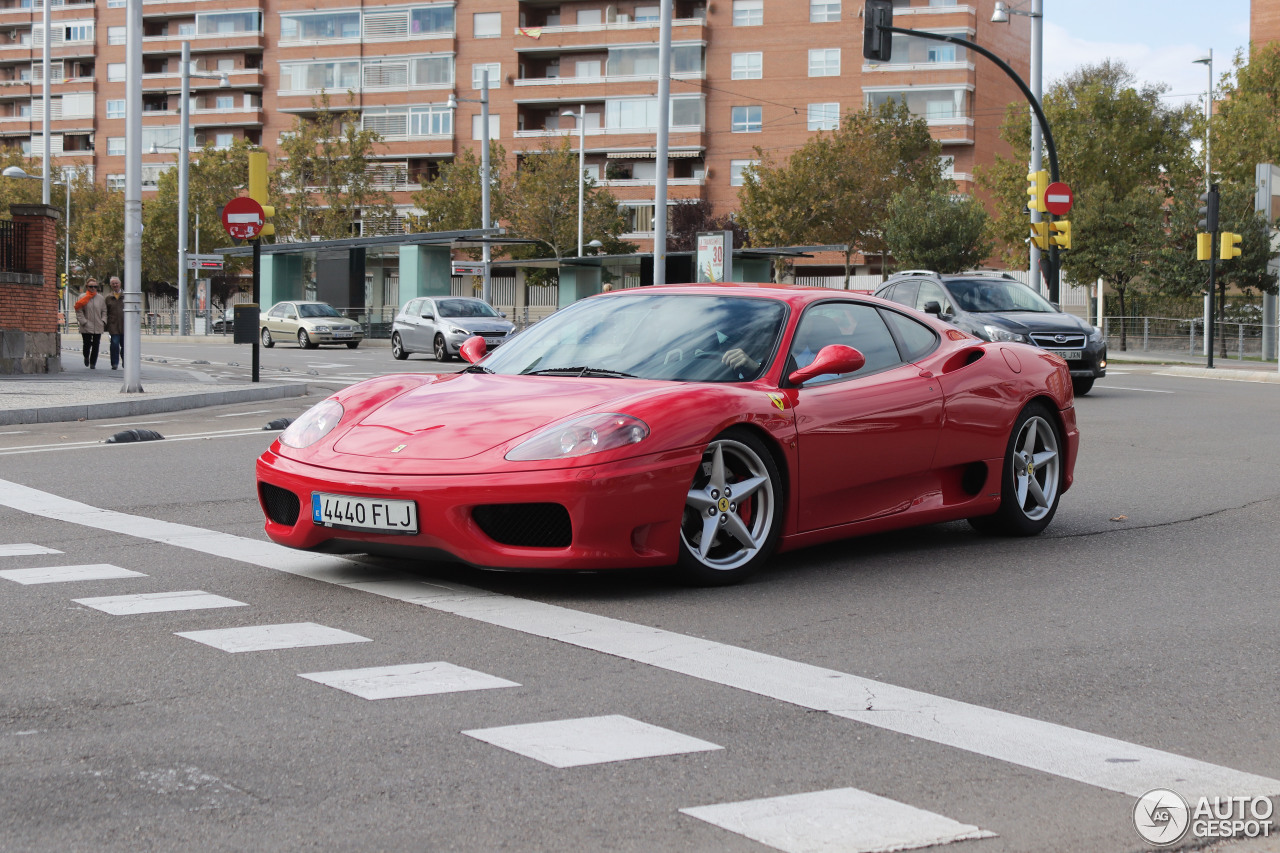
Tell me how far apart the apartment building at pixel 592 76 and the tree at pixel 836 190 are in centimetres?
1140

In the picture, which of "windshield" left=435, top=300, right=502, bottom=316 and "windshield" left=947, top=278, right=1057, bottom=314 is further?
"windshield" left=435, top=300, right=502, bottom=316

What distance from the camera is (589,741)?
13.0 feet

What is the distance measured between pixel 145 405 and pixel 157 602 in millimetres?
12776

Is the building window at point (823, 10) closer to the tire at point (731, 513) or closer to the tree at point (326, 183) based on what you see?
the tree at point (326, 183)

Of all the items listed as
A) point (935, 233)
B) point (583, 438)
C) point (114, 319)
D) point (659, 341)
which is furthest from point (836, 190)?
point (583, 438)

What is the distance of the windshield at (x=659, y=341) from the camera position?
6.64 m

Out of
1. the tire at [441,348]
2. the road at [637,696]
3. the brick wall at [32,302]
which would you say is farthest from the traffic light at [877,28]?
the road at [637,696]

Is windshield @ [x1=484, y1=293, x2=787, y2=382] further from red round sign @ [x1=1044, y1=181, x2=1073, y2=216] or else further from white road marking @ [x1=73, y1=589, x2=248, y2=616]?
red round sign @ [x1=1044, y1=181, x2=1073, y2=216]

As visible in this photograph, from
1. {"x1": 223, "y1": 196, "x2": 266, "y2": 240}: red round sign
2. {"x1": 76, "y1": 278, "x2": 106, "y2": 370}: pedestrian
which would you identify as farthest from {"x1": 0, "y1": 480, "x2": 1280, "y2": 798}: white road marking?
{"x1": 76, "y1": 278, "x2": 106, "y2": 370}: pedestrian

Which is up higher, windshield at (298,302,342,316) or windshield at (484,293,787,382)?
windshield at (298,302,342,316)

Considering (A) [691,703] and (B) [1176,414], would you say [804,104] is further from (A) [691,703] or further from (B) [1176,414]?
(A) [691,703]

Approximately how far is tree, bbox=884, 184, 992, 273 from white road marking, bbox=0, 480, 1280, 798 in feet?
172

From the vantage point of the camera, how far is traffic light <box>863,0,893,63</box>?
25.5 meters

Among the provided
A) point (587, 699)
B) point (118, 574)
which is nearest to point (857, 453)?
point (587, 699)
